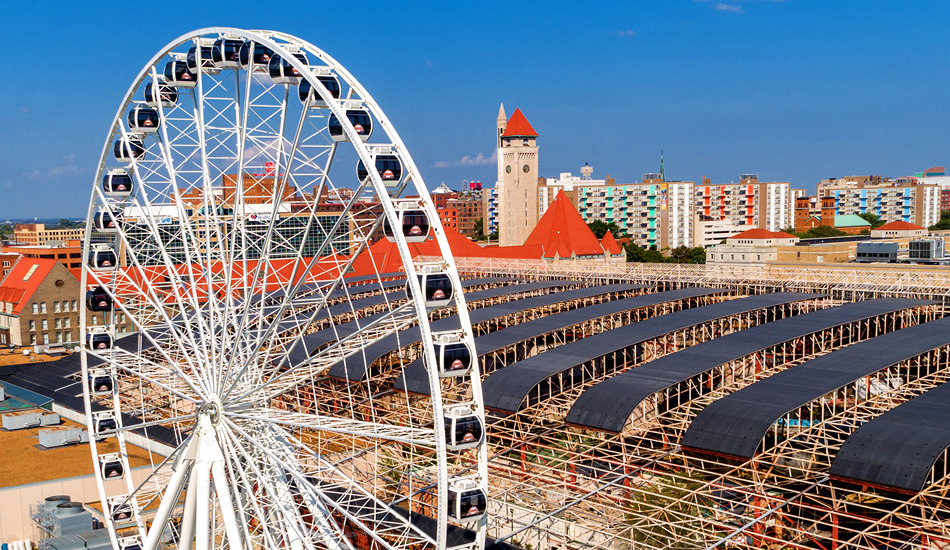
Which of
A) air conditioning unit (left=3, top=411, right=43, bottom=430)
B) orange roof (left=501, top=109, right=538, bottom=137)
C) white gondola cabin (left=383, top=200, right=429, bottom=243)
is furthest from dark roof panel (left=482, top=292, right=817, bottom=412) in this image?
orange roof (left=501, top=109, right=538, bottom=137)

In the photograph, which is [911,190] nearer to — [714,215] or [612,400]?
[714,215]

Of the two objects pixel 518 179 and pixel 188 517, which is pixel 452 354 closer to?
pixel 188 517

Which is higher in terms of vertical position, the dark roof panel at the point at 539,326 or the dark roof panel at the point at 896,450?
the dark roof panel at the point at 539,326

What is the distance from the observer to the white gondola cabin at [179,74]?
26.1 meters

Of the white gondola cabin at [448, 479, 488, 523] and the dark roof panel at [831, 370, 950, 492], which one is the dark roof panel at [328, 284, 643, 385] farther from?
the dark roof panel at [831, 370, 950, 492]

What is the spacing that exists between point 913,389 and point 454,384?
695 inches

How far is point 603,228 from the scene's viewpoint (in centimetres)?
16188

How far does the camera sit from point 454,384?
39375 mm

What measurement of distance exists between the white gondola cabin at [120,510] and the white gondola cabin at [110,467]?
2.43 ft

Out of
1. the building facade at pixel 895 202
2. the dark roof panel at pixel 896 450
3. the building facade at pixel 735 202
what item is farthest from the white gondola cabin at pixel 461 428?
the building facade at pixel 895 202

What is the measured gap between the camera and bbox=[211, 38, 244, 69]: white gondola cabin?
24250 mm

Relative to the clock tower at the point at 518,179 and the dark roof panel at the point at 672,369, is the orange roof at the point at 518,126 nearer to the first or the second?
the clock tower at the point at 518,179

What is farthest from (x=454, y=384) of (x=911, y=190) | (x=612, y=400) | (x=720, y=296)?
(x=911, y=190)

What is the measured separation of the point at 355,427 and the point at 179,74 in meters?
12.6
